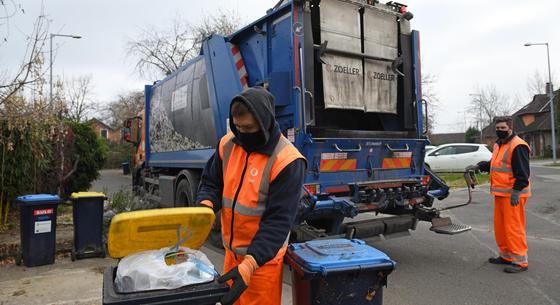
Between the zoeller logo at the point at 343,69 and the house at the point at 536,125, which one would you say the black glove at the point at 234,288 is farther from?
the house at the point at 536,125

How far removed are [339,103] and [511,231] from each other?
7.80ft

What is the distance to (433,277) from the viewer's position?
446cm

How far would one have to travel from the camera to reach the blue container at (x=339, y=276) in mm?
2189

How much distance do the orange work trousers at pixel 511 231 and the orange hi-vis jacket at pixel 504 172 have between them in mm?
84

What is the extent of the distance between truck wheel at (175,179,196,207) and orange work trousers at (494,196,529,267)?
397cm

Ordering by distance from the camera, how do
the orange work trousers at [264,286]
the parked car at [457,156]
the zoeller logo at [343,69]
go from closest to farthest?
the orange work trousers at [264,286]
the zoeller logo at [343,69]
the parked car at [457,156]

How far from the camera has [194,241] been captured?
7.07ft

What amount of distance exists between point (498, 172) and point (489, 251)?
1.20 meters

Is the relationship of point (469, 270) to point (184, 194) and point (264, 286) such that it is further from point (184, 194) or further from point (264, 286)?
point (184, 194)

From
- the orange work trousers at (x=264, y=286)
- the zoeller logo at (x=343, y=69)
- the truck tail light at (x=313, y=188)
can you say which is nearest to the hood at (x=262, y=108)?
the orange work trousers at (x=264, y=286)

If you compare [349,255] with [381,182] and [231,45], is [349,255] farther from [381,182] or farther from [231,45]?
[231,45]

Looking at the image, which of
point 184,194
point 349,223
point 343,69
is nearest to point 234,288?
point 349,223

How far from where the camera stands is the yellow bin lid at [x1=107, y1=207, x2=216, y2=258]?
6.27 ft

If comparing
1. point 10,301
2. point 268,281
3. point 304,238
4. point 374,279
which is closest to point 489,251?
point 304,238
